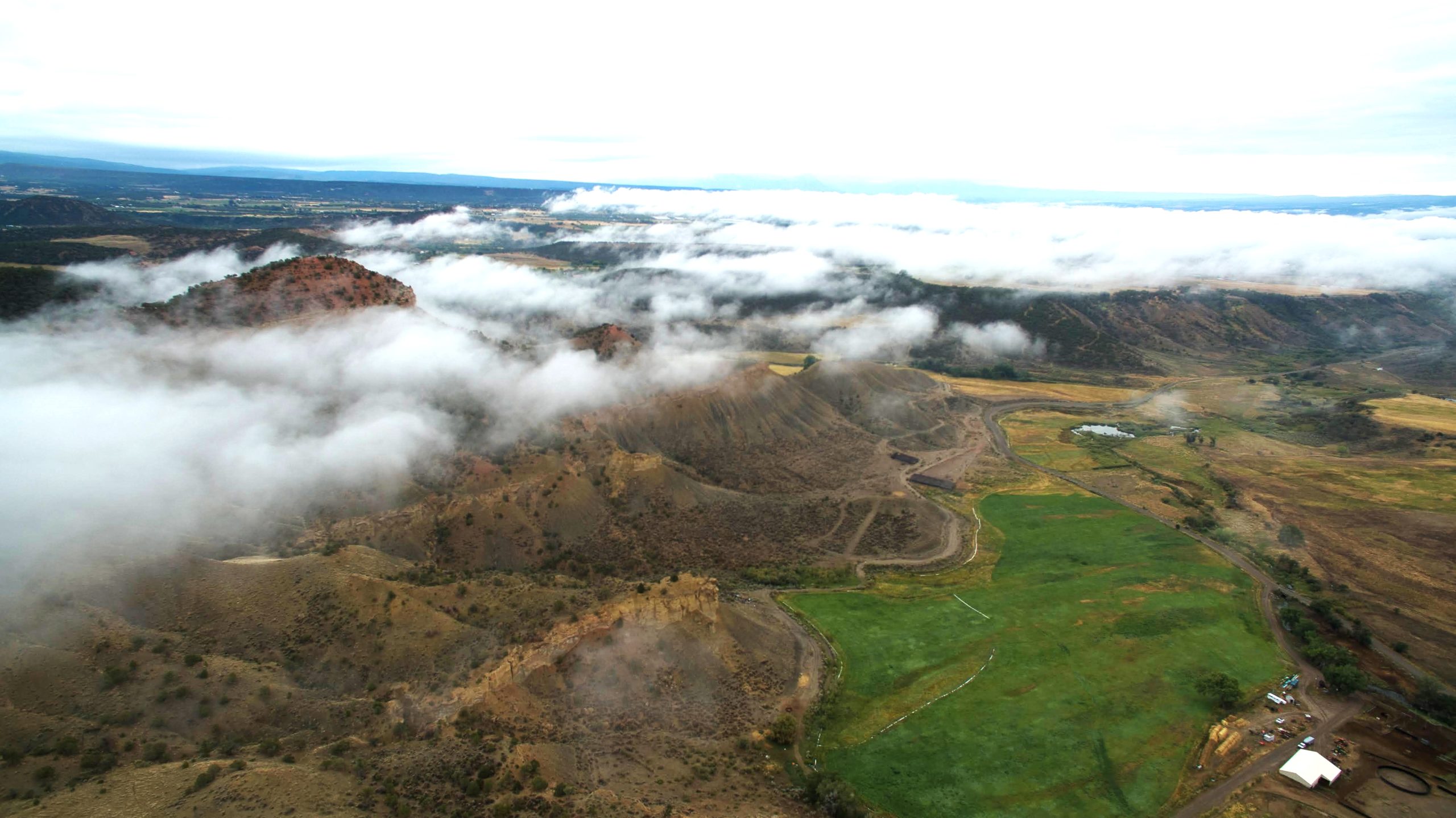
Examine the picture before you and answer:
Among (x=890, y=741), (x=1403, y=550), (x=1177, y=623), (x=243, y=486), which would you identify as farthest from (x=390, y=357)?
(x=1403, y=550)

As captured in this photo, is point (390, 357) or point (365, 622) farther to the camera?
point (390, 357)

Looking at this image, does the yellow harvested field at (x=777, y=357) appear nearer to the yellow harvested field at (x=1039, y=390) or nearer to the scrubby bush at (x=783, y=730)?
the yellow harvested field at (x=1039, y=390)

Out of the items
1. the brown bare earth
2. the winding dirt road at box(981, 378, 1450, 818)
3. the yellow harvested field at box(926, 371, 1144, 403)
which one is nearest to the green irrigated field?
the winding dirt road at box(981, 378, 1450, 818)

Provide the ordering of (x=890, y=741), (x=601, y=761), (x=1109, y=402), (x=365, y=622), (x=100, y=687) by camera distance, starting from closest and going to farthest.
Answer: (x=100, y=687) → (x=601, y=761) → (x=365, y=622) → (x=890, y=741) → (x=1109, y=402)

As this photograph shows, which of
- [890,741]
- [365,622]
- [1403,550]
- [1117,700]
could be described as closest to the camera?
[365,622]

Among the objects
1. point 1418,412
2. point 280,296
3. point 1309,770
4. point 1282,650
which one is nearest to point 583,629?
point 1309,770

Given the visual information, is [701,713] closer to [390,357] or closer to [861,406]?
[390,357]
